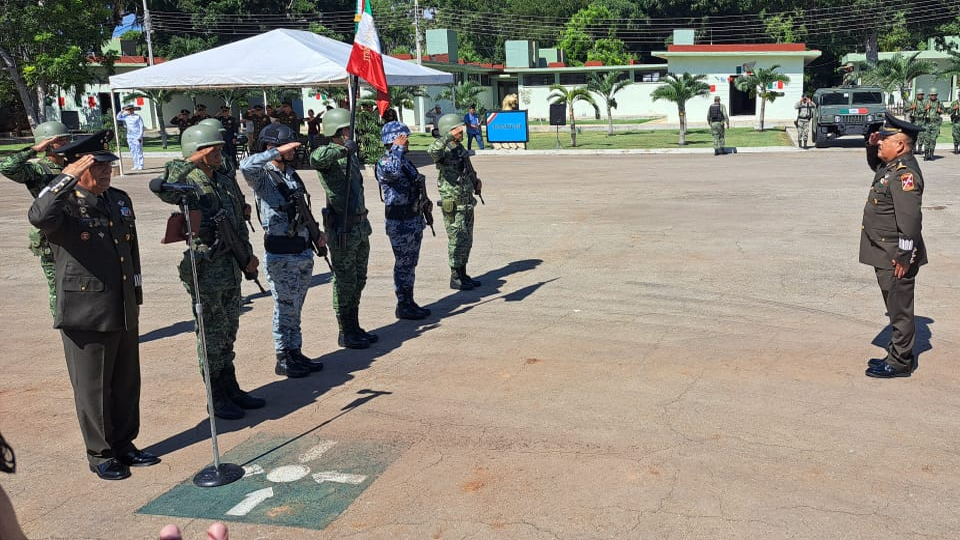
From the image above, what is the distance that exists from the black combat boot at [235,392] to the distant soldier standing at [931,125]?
63.2 ft

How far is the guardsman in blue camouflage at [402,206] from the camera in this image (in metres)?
8.24

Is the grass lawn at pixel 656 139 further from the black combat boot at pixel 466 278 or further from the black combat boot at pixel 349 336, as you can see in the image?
the black combat boot at pixel 349 336

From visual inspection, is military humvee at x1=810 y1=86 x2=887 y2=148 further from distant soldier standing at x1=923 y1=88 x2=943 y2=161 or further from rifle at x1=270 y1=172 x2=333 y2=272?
rifle at x1=270 y1=172 x2=333 y2=272

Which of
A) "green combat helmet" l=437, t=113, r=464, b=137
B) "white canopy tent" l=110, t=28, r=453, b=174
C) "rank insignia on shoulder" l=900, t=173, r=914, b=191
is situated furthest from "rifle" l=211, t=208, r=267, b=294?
"white canopy tent" l=110, t=28, r=453, b=174

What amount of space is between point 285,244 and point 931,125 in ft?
63.4

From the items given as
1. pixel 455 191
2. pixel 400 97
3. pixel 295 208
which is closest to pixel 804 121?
pixel 400 97

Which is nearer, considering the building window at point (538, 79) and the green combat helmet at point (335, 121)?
the green combat helmet at point (335, 121)

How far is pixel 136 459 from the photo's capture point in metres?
5.23

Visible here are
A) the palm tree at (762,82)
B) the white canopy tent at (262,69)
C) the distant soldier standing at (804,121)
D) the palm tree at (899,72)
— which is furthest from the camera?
the palm tree at (899,72)

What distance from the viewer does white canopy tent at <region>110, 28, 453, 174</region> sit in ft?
62.6

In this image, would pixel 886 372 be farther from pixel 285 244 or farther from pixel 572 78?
A: pixel 572 78

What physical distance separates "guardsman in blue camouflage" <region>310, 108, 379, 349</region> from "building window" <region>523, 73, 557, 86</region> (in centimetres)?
4585

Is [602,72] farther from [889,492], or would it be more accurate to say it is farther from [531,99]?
[889,492]

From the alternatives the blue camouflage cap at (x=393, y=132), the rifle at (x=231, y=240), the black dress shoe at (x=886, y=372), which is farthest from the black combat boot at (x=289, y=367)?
the black dress shoe at (x=886, y=372)
